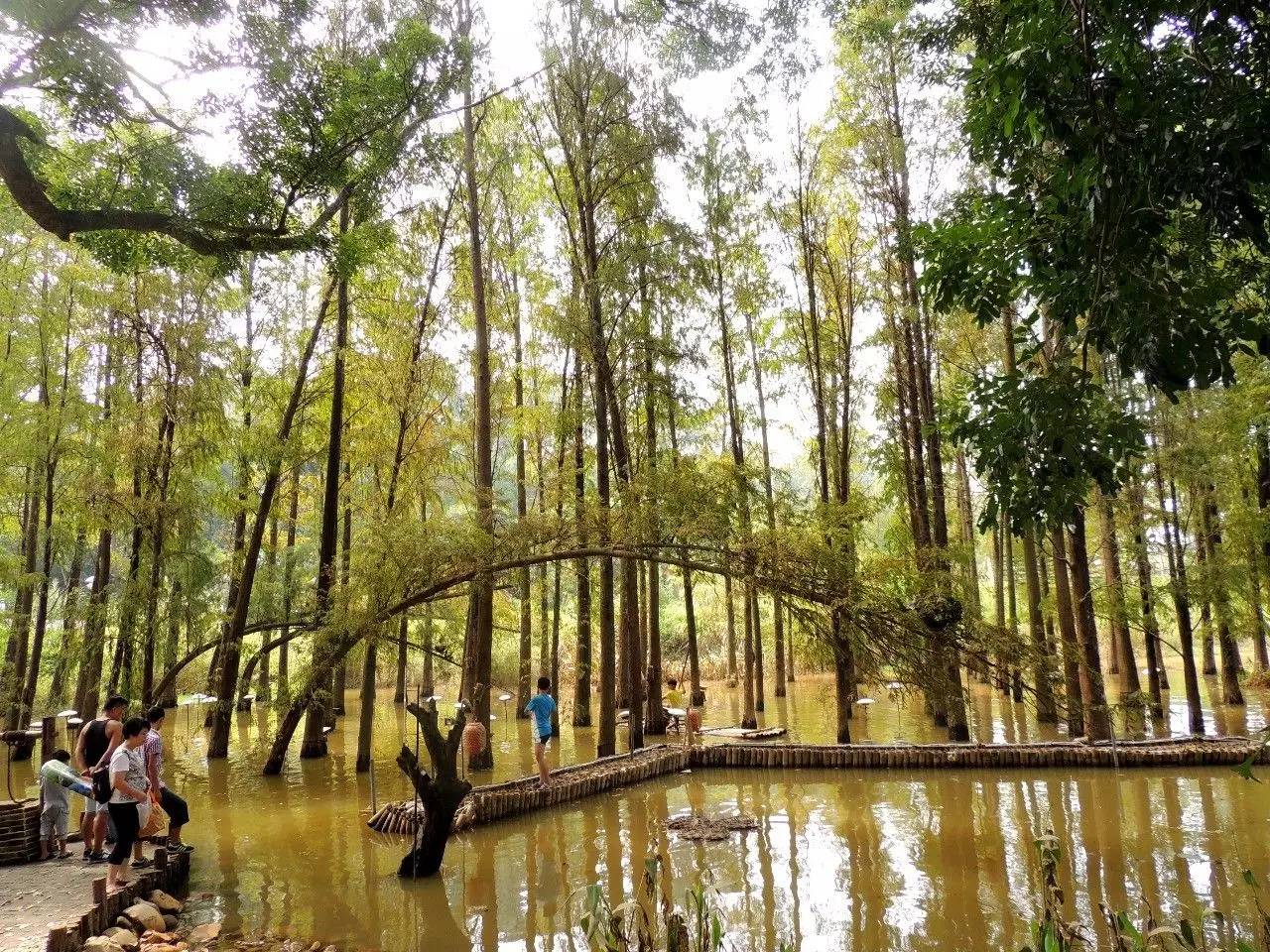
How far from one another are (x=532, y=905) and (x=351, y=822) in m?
3.54

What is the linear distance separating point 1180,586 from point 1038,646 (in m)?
6.31

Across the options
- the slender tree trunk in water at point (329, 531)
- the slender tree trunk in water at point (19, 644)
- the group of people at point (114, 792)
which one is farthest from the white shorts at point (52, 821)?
the slender tree trunk in water at point (19, 644)

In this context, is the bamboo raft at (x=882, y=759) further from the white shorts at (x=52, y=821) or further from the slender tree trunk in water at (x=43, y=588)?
the slender tree trunk in water at (x=43, y=588)

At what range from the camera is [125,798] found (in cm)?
587

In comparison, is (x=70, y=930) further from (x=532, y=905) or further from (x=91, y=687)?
(x=91, y=687)

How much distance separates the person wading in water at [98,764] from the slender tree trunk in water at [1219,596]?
13.7m

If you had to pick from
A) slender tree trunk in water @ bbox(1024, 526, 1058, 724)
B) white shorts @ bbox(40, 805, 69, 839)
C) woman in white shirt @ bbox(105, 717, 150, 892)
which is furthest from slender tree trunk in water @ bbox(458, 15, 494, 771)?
slender tree trunk in water @ bbox(1024, 526, 1058, 724)

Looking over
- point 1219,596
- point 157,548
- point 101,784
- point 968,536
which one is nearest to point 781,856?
point 101,784

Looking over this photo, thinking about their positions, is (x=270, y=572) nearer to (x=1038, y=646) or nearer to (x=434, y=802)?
(x=434, y=802)

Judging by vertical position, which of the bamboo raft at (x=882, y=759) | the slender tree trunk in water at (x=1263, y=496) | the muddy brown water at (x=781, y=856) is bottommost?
the muddy brown water at (x=781, y=856)

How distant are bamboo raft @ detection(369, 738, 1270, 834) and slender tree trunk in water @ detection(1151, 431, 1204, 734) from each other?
1.68m

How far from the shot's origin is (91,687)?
12.8m

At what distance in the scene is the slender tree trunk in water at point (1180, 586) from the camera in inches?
464

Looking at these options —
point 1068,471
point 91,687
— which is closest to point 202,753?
point 91,687
